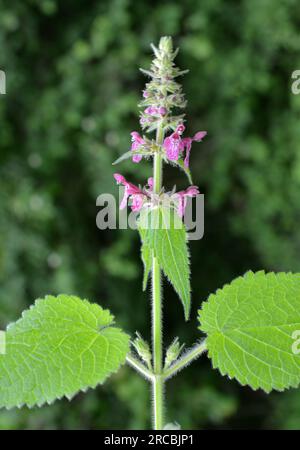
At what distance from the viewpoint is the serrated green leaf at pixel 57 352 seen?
639 millimetres

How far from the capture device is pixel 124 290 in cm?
238

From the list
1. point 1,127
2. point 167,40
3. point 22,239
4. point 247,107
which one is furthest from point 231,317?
point 247,107

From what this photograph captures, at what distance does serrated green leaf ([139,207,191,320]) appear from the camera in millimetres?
673

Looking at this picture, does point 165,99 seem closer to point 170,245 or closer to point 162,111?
point 162,111

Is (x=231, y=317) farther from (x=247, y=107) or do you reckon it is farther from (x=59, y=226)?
(x=247, y=107)

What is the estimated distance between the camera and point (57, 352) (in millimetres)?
669

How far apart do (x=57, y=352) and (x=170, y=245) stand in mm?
187
